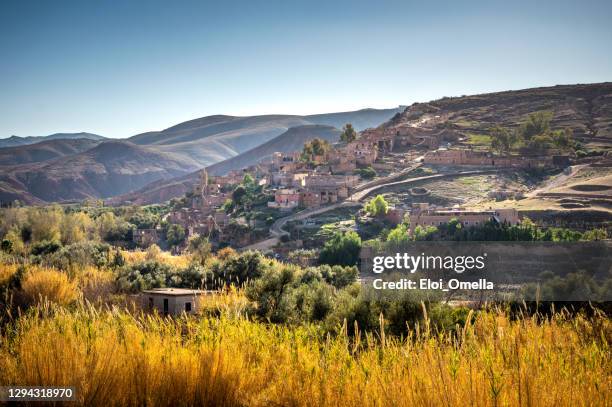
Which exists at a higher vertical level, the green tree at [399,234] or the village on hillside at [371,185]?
the village on hillside at [371,185]

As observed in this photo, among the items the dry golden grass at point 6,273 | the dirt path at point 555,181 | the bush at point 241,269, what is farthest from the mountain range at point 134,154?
the dry golden grass at point 6,273

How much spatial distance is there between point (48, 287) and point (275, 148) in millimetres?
110828

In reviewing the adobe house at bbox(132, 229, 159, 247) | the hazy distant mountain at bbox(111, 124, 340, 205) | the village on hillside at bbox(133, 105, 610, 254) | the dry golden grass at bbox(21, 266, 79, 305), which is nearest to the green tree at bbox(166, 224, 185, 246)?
the village on hillside at bbox(133, 105, 610, 254)

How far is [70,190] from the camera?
98.8m

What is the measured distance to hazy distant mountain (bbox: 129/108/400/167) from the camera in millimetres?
160375

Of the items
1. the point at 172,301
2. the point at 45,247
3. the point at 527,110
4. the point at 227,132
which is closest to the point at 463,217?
the point at 45,247

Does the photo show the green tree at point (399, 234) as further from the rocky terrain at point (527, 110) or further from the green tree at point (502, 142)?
the rocky terrain at point (527, 110)

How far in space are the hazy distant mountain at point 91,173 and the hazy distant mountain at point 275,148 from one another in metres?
13.0

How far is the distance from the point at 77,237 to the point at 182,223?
15.2 meters

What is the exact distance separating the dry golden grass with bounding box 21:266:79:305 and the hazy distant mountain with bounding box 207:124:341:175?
103179 millimetres

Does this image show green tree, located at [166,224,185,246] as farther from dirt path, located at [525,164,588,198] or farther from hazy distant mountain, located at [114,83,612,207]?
hazy distant mountain, located at [114,83,612,207]

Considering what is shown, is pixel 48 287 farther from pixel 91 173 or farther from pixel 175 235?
pixel 91 173

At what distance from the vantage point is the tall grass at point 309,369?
2879 millimetres

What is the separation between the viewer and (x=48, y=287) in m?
12.3
